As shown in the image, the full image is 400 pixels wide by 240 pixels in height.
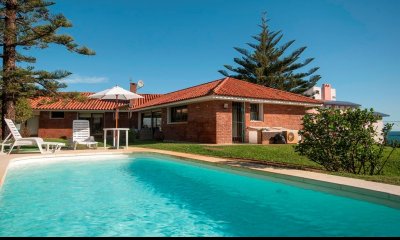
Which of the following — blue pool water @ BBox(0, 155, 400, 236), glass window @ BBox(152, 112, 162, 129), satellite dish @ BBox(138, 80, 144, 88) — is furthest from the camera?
satellite dish @ BBox(138, 80, 144, 88)

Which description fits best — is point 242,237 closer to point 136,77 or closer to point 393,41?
point 393,41

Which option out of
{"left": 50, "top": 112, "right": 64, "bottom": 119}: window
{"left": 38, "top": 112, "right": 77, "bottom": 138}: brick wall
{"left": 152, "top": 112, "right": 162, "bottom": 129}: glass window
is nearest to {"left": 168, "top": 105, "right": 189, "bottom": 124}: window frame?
{"left": 152, "top": 112, "right": 162, "bottom": 129}: glass window

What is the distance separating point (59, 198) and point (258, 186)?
4153mm

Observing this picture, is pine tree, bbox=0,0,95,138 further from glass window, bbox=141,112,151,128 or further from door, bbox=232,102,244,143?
glass window, bbox=141,112,151,128

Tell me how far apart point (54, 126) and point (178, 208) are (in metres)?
24.2

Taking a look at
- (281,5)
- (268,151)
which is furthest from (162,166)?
(281,5)

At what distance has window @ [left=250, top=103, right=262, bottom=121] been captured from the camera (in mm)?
17500

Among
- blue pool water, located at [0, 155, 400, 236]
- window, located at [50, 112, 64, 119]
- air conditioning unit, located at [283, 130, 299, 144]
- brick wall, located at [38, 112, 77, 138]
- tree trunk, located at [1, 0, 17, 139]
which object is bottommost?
blue pool water, located at [0, 155, 400, 236]

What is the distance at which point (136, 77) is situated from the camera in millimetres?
29125

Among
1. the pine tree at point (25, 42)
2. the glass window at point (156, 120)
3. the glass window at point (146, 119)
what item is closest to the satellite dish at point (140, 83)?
the glass window at point (146, 119)

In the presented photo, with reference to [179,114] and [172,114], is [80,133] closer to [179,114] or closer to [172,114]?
[179,114]

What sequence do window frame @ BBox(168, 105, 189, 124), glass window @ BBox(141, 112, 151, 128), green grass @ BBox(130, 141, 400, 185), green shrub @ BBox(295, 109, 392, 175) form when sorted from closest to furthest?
1. green shrub @ BBox(295, 109, 392, 175)
2. green grass @ BBox(130, 141, 400, 185)
3. window frame @ BBox(168, 105, 189, 124)
4. glass window @ BBox(141, 112, 151, 128)

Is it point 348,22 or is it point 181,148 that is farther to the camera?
point 348,22

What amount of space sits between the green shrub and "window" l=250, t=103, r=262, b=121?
936cm
